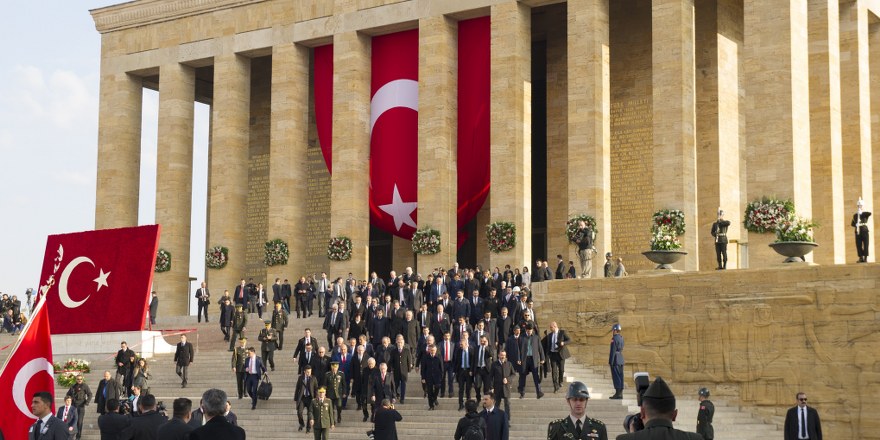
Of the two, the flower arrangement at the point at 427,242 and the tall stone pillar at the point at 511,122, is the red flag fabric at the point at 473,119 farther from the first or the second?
the flower arrangement at the point at 427,242

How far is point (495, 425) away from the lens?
14188 millimetres

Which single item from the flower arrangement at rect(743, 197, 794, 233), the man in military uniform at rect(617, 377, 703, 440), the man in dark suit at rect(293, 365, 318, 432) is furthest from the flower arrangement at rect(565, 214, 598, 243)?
the man in military uniform at rect(617, 377, 703, 440)

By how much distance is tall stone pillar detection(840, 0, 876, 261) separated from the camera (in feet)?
112

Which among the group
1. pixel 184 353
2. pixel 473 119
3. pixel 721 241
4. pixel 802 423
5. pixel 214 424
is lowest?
pixel 802 423

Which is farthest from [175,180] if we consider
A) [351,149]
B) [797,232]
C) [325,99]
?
[797,232]

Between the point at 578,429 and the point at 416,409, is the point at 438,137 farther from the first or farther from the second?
the point at 578,429

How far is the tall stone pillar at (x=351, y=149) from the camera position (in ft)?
119

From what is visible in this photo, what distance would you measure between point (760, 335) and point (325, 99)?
62.4 ft

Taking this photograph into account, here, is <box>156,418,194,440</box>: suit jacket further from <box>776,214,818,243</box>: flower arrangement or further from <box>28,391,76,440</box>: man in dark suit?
<box>776,214,818,243</box>: flower arrangement

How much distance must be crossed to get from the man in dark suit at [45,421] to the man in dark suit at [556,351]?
42.9ft

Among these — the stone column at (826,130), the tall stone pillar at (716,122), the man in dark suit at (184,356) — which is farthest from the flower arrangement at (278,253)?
the stone column at (826,130)

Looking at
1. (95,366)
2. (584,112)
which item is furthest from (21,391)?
(584,112)

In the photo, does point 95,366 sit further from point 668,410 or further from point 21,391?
point 668,410

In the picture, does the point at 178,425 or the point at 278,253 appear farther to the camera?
the point at 278,253
